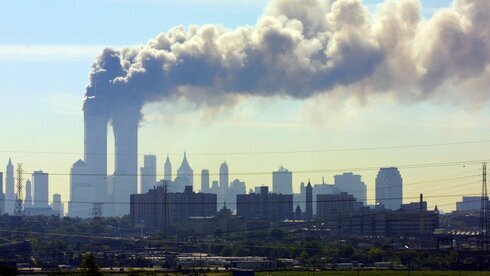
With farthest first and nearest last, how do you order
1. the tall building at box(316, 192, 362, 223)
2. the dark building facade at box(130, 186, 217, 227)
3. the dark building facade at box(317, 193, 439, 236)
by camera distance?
the dark building facade at box(130, 186, 217, 227)
the tall building at box(316, 192, 362, 223)
the dark building facade at box(317, 193, 439, 236)

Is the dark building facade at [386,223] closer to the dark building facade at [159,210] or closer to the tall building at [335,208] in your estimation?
the tall building at [335,208]

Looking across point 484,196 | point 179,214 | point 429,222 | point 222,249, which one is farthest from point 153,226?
point 484,196

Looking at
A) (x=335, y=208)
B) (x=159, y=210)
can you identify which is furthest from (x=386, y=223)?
(x=159, y=210)

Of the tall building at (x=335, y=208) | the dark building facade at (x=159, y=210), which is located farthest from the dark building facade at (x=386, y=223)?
the dark building facade at (x=159, y=210)

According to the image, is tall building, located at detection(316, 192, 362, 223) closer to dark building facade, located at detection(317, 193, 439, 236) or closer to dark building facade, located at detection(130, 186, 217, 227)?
dark building facade, located at detection(317, 193, 439, 236)

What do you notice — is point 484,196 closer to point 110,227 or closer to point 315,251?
point 315,251

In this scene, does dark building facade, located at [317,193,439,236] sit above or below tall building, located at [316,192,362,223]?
below

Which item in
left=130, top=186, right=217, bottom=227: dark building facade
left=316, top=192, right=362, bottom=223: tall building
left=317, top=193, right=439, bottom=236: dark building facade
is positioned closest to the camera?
left=317, top=193, right=439, bottom=236: dark building facade

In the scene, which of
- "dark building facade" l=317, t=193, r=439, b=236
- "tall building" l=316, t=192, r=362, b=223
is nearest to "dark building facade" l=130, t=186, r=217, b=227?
"tall building" l=316, t=192, r=362, b=223

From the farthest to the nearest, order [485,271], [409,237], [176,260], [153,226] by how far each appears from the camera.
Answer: [153,226] < [409,237] < [176,260] < [485,271]

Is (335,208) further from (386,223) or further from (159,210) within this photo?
(386,223)

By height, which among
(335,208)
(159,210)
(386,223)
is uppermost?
(335,208)
